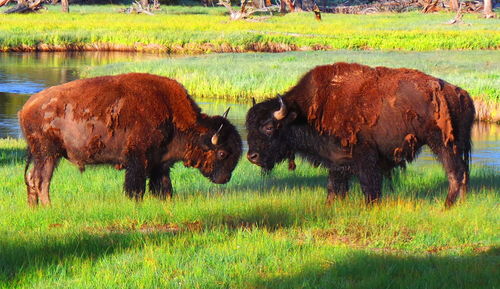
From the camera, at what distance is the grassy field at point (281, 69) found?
25.3m

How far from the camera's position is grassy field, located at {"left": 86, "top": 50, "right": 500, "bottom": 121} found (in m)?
25.3

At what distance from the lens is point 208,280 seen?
6547 mm

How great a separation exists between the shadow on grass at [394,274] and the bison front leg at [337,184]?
267cm

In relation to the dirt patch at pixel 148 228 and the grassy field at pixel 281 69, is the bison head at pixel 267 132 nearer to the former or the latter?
the dirt patch at pixel 148 228

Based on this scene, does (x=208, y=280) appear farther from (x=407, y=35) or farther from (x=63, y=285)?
(x=407, y=35)

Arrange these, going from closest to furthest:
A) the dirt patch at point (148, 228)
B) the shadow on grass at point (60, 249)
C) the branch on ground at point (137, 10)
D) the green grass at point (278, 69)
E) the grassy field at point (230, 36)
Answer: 1. the shadow on grass at point (60, 249)
2. the dirt patch at point (148, 228)
3. the green grass at point (278, 69)
4. the grassy field at point (230, 36)
5. the branch on ground at point (137, 10)

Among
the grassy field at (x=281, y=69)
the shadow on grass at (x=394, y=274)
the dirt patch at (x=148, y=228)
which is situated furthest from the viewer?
the grassy field at (x=281, y=69)

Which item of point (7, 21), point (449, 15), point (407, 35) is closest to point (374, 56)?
point (407, 35)

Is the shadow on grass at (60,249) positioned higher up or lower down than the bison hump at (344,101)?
lower down

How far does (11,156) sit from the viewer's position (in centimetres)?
1506

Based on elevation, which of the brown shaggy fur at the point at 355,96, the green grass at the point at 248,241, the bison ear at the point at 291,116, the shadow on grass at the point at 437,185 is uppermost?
the brown shaggy fur at the point at 355,96

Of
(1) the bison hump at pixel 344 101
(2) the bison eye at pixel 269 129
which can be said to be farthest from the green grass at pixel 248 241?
(1) the bison hump at pixel 344 101

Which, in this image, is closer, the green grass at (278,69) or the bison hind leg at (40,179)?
the bison hind leg at (40,179)

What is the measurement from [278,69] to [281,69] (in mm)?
136
